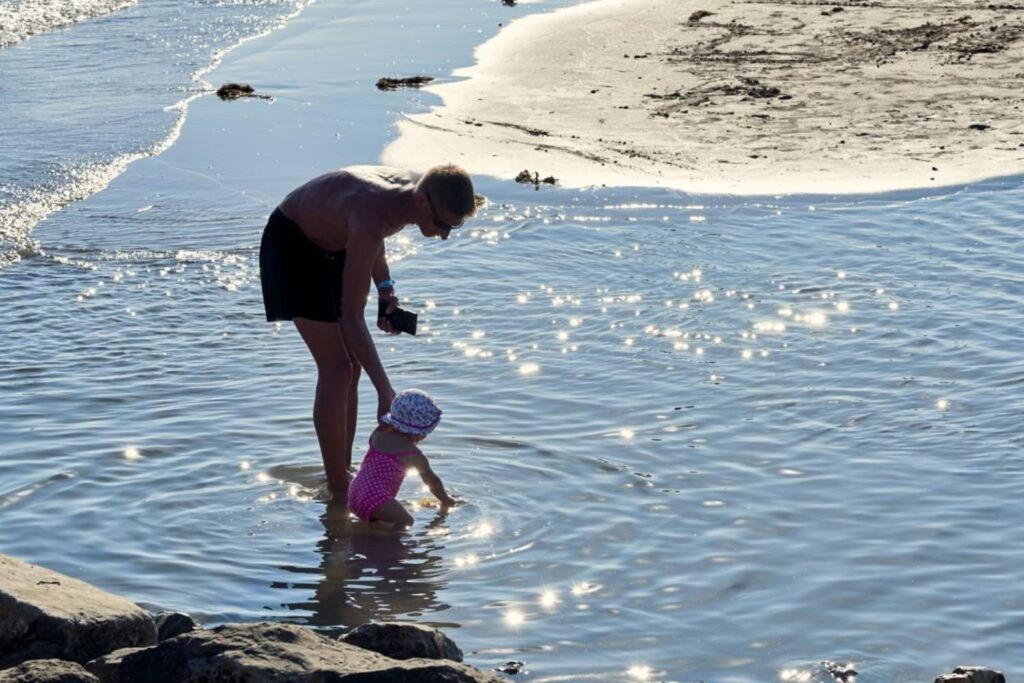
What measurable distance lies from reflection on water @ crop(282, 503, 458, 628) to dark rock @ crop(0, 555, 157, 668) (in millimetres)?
903

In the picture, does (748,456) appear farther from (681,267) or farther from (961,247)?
(961,247)

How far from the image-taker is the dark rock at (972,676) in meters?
4.61

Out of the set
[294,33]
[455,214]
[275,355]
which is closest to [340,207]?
[455,214]

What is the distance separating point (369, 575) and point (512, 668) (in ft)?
3.40

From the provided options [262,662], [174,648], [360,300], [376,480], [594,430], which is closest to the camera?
[262,662]

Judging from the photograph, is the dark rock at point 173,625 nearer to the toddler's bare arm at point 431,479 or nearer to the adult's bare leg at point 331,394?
the toddler's bare arm at point 431,479

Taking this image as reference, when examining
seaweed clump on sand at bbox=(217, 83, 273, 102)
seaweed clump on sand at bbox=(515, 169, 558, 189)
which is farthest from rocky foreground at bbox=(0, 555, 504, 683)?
seaweed clump on sand at bbox=(217, 83, 273, 102)

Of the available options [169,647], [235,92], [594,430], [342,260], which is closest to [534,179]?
[235,92]

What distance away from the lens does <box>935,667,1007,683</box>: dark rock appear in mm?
4609

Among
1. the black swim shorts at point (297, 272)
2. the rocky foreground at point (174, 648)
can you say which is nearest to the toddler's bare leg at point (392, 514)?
the black swim shorts at point (297, 272)

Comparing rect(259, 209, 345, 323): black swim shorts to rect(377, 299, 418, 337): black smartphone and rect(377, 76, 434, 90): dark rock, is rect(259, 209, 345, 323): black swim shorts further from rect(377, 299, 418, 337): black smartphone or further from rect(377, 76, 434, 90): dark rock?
rect(377, 76, 434, 90): dark rock

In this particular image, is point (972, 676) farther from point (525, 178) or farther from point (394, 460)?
point (525, 178)

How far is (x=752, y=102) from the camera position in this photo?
13.8 metres

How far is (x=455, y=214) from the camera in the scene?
5918 millimetres
